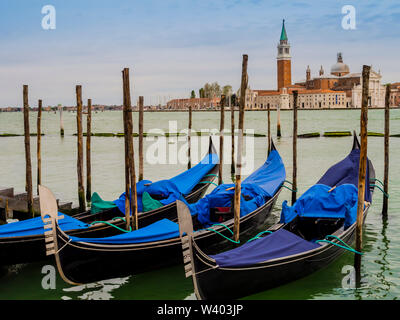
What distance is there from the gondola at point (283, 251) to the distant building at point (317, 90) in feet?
260

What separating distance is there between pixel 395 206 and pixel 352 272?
10.2 ft

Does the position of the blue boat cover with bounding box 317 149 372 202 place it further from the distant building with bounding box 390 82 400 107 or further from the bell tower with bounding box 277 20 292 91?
the distant building with bounding box 390 82 400 107

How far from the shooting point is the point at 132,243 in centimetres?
428

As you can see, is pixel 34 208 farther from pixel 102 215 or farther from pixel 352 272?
pixel 352 272

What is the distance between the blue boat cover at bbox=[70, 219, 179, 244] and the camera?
4.16 m

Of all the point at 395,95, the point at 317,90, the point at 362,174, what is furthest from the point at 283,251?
the point at 395,95

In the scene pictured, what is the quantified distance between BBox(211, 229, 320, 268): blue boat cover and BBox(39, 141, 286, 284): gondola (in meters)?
0.65

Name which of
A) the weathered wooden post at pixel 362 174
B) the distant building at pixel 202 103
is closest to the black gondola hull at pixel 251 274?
the weathered wooden post at pixel 362 174

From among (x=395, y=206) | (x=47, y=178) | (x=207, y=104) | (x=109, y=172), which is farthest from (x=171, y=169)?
(x=207, y=104)

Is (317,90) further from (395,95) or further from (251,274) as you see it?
(251,274)

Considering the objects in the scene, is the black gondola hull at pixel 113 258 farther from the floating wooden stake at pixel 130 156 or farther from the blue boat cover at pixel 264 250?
the blue boat cover at pixel 264 250

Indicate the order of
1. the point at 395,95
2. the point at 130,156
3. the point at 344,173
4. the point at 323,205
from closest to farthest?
the point at 130,156, the point at 323,205, the point at 344,173, the point at 395,95

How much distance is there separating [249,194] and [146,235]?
1832 mm

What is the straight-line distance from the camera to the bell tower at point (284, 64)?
87.1 metres
